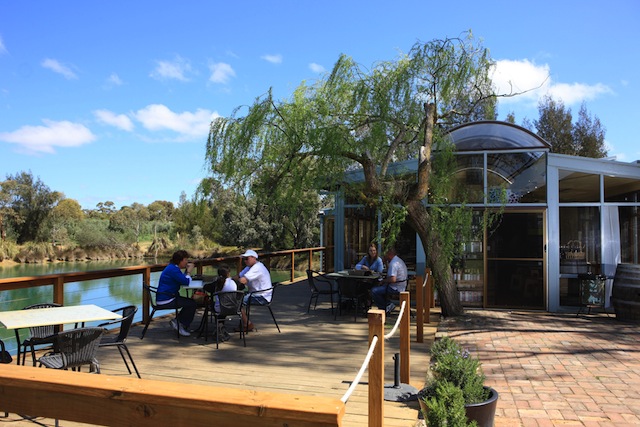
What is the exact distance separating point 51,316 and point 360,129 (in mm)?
5409

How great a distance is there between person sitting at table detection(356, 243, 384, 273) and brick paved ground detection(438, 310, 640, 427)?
145cm

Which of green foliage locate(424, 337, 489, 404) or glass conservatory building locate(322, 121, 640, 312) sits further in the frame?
glass conservatory building locate(322, 121, 640, 312)

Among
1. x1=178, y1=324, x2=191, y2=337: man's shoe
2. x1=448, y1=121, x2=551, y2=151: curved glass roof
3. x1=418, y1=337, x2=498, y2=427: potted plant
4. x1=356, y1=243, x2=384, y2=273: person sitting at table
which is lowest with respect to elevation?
x1=178, y1=324, x2=191, y2=337: man's shoe

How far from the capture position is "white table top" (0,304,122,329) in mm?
3537

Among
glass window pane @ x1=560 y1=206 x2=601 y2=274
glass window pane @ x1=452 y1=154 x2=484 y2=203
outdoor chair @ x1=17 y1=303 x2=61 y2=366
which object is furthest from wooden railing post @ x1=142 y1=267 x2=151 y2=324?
glass window pane @ x1=560 y1=206 x2=601 y2=274

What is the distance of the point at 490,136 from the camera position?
9336mm

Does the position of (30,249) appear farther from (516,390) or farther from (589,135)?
(589,135)

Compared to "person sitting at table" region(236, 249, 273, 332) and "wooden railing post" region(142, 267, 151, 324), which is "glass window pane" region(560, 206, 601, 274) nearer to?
"person sitting at table" region(236, 249, 273, 332)

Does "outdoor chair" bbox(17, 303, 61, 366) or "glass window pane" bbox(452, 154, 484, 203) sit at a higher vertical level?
"glass window pane" bbox(452, 154, 484, 203)

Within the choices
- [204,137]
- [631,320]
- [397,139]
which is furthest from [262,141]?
[631,320]

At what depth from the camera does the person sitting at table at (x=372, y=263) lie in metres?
8.36

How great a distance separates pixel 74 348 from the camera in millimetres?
3328

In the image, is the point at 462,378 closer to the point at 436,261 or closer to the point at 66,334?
the point at 66,334

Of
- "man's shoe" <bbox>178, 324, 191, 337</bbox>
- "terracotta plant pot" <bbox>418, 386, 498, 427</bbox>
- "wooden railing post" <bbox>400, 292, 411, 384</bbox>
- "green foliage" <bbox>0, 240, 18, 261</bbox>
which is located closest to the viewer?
"terracotta plant pot" <bbox>418, 386, 498, 427</bbox>
